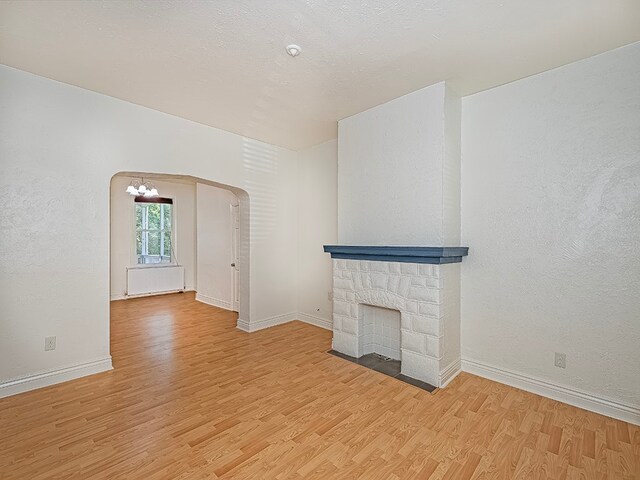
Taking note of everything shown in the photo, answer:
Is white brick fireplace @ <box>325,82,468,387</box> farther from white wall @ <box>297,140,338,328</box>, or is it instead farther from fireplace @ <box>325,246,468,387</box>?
white wall @ <box>297,140,338,328</box>

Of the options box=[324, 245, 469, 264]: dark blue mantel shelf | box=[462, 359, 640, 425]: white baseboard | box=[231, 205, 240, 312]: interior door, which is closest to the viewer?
box=[462, 359, 640, 425]: white baseboard

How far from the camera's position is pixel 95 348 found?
3053mm

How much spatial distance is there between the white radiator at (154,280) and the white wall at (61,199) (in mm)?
4133

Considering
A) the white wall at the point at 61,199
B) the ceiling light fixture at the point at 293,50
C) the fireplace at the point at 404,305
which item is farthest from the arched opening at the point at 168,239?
the ceiling light fixture at the point at 293,50

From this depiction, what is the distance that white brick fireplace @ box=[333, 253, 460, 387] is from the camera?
278 cm

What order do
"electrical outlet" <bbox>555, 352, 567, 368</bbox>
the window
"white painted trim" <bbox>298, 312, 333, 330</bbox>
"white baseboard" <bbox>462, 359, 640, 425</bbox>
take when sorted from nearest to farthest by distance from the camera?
"white baseboard" <bbox>462, 359, 640, 425</bbox>
"electrical outlet" <bbox>555, 352, 567, 368</bbox>
"white painted trim" <bbox>298, 312, 333, 330</bbox>
the window

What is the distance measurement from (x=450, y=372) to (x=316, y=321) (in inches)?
87.0

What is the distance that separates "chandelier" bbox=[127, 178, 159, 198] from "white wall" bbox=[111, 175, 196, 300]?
0.20m

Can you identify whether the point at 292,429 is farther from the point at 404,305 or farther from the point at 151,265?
the point at 151,265

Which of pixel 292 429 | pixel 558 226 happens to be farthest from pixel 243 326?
pixel 558 226

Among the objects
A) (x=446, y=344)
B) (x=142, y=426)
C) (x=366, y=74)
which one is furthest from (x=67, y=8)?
(x=446, y=344)

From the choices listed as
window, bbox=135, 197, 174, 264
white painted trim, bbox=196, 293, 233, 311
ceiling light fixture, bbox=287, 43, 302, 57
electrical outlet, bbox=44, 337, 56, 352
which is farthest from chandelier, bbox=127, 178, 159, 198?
ceiling light fixture, bbox=287, 43, 302, 57

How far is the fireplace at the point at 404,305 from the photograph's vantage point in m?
2.78

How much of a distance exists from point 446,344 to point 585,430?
1.06 meters
